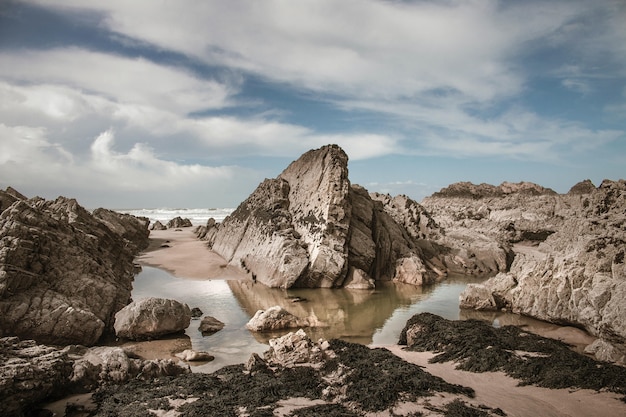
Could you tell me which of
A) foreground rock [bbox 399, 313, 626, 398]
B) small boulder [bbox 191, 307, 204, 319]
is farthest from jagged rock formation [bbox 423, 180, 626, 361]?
small boulder [bbox 191, 307, 204, 319]

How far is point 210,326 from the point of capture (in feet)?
38.0

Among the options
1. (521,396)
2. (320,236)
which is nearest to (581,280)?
(521,396)

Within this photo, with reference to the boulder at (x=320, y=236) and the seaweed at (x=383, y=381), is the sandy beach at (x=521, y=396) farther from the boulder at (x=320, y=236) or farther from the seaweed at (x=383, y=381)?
the boulder at (x=320, y=236)

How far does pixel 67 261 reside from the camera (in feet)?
37.0

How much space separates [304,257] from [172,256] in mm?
10780

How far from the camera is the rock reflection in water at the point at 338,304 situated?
466 inches

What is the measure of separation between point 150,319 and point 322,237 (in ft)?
30.2

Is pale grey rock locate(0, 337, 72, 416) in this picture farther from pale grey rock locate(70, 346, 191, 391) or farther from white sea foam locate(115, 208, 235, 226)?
white sea foam locate(115, 208, 235, 226)

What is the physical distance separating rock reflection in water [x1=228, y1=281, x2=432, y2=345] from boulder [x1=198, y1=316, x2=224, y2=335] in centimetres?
124

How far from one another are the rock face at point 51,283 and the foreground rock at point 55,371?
1.30 metres

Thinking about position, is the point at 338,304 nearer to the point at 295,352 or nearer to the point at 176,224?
the point at 295,352

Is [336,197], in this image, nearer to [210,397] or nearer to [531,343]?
[531,343]

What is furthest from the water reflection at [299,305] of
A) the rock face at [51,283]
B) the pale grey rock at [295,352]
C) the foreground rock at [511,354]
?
the rock face at [51,283]

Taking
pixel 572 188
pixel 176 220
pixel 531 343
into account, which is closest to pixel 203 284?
pixel 531 343
